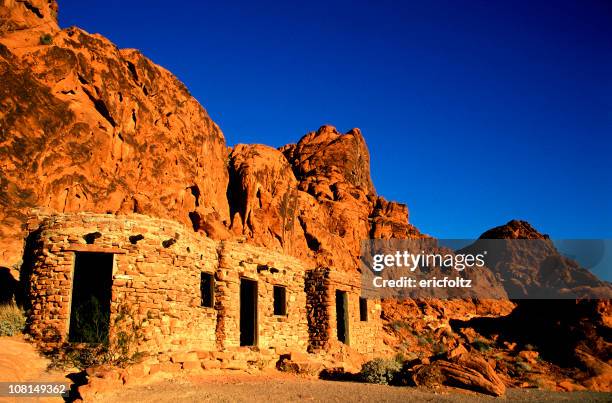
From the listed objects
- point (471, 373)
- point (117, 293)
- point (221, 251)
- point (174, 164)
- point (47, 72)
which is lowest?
point (471, 373)

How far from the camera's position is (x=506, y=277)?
5569 cm

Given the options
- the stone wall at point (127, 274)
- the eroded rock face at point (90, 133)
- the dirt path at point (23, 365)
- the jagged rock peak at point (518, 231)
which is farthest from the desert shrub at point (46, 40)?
the jagged rock peak at point (518, 231)

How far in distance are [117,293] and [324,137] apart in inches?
1627

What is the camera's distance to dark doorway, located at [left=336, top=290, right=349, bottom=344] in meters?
21.1

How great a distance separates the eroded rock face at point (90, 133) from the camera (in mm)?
21234

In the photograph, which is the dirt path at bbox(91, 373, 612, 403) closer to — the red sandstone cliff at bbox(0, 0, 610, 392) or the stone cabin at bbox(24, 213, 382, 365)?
the stone cabin at bbox(24, 213, 382, 365)

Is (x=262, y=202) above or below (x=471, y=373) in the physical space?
above

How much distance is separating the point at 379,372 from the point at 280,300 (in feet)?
18.1

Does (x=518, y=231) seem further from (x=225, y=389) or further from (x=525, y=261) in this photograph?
(x=225, y=389)

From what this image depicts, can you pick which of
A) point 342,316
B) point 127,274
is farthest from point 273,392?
point 342,316

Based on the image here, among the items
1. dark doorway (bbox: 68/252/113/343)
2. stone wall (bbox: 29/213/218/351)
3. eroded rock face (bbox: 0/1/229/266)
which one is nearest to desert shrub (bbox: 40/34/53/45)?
eroded rock face (bbox: 0/1/229/266)

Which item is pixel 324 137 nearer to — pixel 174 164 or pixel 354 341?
pixel 174 164

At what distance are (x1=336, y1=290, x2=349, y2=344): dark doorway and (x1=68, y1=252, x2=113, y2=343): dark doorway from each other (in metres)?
9.44

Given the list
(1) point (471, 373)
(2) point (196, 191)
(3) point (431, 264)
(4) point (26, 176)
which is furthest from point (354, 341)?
(3) point (431, 264)
